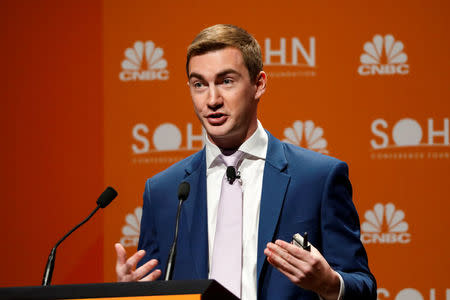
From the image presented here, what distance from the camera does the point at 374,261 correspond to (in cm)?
340

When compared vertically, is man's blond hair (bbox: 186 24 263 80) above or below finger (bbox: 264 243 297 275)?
above

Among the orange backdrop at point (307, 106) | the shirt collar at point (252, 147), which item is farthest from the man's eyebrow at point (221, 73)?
the orange backdrop at point (307, 106)

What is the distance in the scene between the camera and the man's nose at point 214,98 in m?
2.31

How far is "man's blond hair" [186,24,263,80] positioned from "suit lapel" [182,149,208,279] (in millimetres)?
392

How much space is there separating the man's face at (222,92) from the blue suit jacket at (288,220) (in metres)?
0.18

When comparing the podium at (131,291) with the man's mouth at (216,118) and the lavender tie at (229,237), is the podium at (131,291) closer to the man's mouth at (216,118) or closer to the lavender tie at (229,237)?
the lavender tie at (229,237)

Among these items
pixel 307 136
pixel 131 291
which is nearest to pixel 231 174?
pixel 131 291

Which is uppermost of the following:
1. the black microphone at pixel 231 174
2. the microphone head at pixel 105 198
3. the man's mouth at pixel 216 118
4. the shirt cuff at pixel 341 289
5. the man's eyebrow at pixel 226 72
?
the man's eyebrow at pixel 226 72

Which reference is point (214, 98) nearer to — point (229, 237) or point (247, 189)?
point (247, 189)

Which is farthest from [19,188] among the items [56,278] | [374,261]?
[374,261]

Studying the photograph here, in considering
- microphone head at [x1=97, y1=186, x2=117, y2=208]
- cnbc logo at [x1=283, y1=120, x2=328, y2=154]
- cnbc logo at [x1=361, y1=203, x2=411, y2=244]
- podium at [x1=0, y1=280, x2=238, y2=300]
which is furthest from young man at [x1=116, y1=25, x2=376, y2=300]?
cnbc logo at [x1=361, y1=203, x2=411, y2=244]

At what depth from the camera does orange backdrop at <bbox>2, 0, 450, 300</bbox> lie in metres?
3.41

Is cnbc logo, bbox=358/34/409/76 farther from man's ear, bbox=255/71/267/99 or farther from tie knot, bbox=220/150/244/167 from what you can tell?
tie knot, bbox=220/150/244/167

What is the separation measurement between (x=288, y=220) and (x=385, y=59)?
5.04ft
